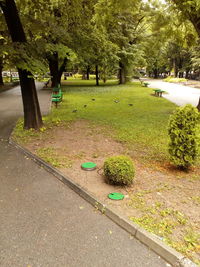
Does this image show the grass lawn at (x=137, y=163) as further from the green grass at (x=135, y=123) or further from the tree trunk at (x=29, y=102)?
the tree trunk at (x=29, y=102)

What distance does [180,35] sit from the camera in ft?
36.8

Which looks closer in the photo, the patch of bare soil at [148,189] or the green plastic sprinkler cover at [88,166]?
the patch of bare soil at [148,189]

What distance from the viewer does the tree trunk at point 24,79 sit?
6.69 m

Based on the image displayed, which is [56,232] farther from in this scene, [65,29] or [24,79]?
[65,29]

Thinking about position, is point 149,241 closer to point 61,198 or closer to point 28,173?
point 61,198

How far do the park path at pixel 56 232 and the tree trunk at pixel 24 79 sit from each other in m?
3.72

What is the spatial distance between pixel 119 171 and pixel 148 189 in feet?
2.20

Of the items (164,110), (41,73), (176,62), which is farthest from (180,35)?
(176,62)

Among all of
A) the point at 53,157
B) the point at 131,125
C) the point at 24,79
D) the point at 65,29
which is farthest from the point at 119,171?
the point at 65,29

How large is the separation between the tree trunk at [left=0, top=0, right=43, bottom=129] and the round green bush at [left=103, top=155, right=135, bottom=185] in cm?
399

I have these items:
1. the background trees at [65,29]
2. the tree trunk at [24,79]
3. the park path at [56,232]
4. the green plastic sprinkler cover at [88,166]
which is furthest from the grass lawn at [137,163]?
the background trees at [65,29]

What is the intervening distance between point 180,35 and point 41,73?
339 inches

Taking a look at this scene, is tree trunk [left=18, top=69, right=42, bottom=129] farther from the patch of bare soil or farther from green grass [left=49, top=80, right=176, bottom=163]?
the patch of bare soil

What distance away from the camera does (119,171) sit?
151 inches
